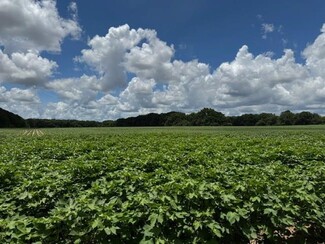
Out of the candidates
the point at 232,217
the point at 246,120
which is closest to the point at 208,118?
the point at 246,120

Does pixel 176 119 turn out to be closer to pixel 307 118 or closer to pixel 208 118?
pixel 208 118

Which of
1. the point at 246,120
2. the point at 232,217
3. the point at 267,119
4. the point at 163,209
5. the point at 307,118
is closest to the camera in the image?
the point at 163,209

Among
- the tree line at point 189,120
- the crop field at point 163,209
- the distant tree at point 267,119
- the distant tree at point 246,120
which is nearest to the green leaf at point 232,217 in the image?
the crop field at point 163,209

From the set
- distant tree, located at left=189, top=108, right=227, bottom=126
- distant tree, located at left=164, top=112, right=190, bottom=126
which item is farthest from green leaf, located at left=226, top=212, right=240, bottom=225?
distant tree, located at left=164, top=112, right=190, bottom=126

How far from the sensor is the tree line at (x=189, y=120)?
119m

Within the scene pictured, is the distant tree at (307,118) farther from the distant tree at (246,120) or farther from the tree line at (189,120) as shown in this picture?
the distant tree at (246,120)

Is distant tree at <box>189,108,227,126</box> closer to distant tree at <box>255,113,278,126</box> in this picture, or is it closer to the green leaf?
distant tree at <box>255,113,278,126</box>

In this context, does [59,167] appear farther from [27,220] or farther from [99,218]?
[99,218]

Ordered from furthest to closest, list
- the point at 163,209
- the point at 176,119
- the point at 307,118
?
the point at 176,119, the point at 307,118, the point at 163,209

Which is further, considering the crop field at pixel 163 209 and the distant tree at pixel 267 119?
the distant tree at pixel 267 119

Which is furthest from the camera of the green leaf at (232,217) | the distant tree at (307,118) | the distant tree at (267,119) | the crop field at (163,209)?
the distant tree at (267,119)

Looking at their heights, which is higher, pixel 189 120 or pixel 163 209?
pixel 189 120

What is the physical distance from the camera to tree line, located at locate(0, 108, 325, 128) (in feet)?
390

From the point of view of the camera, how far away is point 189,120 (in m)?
138
